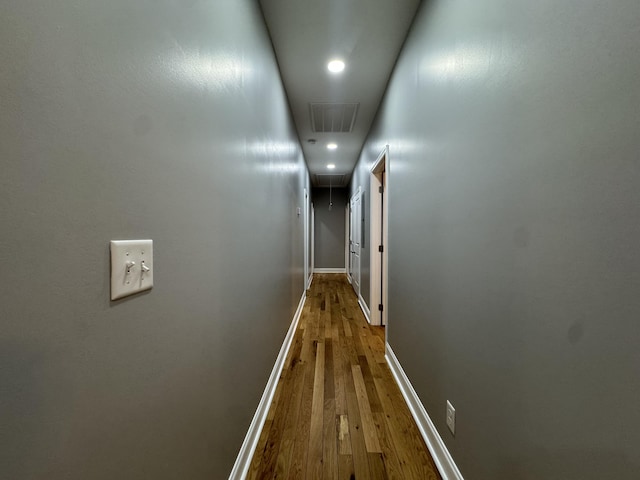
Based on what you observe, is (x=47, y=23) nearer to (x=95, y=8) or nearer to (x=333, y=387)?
(x=95, y=8)

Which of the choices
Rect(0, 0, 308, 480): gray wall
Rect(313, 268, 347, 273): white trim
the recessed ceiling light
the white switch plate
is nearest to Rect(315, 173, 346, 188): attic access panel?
Rect(313, 268, 347, 273): white trim

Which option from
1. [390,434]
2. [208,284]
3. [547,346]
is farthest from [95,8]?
[390,434]

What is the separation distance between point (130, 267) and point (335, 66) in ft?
8.21

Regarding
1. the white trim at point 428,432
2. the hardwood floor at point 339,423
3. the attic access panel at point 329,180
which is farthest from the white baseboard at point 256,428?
the attic access panel at point 329,180

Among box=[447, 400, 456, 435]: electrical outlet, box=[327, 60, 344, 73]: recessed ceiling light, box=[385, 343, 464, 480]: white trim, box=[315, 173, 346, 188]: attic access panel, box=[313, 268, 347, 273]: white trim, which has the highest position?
box=[327, 60, 344, 73]: recessed ceiling light

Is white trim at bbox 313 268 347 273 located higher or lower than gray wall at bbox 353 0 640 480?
lower

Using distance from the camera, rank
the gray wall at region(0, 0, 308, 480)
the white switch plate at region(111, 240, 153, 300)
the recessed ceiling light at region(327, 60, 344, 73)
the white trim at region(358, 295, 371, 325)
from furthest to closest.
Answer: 1. the white trim at region(358, 295, 371, 325)
2. the recessed ceiling light at region(327, 60, 344, 73)
3. the white switch plate at region(111, 240, 153, 300)
4. the gray wall at region(0, 0, 308, 480)

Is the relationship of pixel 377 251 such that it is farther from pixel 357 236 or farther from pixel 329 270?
pixel 329 270

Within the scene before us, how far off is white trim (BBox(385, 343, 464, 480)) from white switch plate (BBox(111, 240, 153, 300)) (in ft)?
4.92

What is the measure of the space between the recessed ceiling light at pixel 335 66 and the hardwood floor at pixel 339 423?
2.69 meters

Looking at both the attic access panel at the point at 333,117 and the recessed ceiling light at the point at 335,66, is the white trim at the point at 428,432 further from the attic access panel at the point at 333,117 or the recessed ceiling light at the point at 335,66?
the attic access panel at the point at 333,117

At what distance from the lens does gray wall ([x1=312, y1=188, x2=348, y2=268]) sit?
8.41 m

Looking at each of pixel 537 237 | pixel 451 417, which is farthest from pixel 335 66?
pixel 451 417

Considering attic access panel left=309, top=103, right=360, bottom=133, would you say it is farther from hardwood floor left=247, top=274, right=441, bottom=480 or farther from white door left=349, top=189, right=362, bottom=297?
hardwood floor left=247, top=274, right=441, bottom=480
